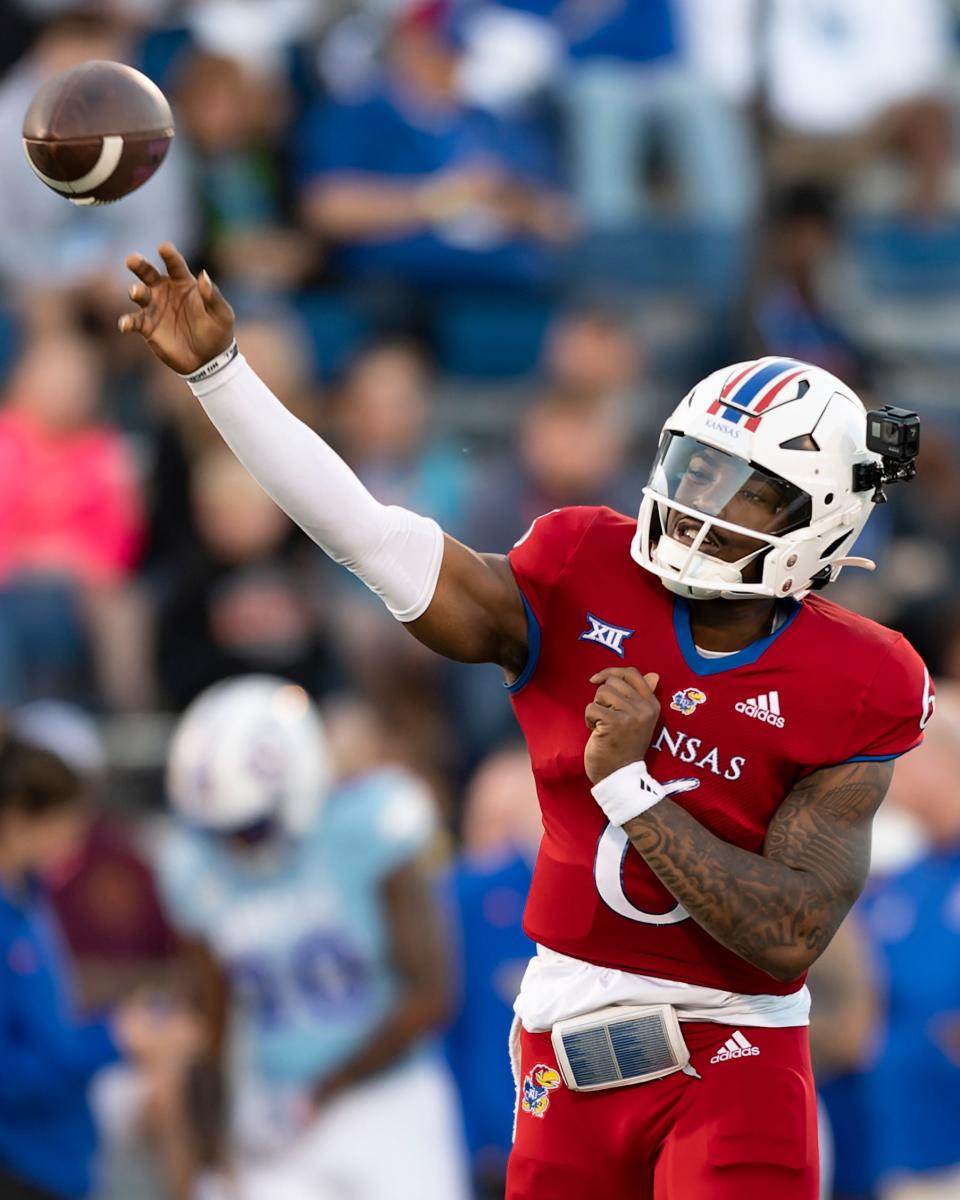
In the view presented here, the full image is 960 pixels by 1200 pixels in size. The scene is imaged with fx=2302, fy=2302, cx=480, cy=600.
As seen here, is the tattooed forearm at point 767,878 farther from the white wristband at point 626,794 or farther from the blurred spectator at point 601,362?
the blurred spectator at point 601,362

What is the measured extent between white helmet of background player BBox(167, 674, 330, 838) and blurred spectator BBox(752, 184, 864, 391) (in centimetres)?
384

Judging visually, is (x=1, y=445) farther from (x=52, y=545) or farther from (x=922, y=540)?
(x=922, y=540)

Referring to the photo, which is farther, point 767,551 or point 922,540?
point 922,540

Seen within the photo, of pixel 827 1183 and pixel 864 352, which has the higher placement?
pixel 864 352

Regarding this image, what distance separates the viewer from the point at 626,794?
3.81m

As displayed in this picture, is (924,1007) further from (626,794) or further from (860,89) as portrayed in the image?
(860,89)

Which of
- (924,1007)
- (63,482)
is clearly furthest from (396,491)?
(924,1007)

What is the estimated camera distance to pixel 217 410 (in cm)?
387

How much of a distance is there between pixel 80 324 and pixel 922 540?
3.73m

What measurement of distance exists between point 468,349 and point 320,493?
6229 mm

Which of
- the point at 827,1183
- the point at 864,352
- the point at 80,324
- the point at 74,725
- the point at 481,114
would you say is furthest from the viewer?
the point at 864,352

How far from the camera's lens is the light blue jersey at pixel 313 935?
691 cm

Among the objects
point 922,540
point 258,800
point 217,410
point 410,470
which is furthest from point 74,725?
point 922,540

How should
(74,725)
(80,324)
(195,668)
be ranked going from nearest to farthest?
(74,725) < (195,668) < (80,324)
